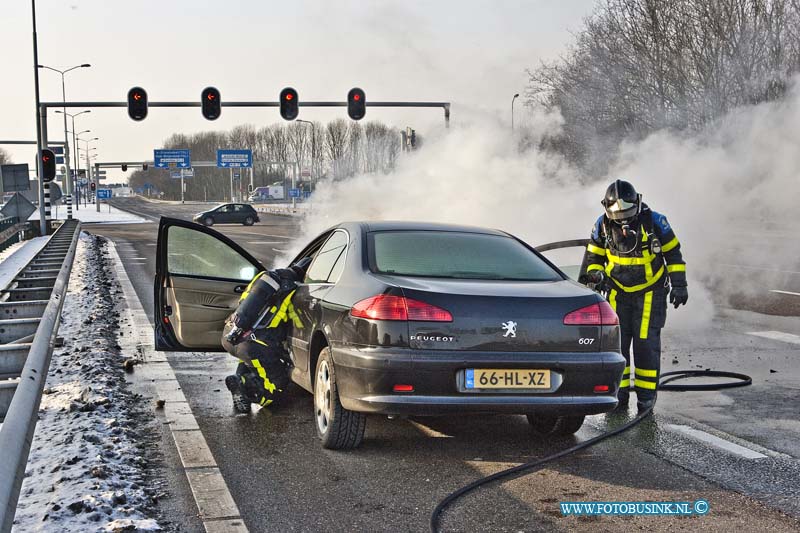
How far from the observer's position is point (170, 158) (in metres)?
90.1

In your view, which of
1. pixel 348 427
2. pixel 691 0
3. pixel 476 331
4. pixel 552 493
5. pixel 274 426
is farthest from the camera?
pixel 691 0

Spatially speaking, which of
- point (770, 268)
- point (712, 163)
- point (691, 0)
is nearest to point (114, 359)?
point (770, 268)

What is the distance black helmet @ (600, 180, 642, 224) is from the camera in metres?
6.22

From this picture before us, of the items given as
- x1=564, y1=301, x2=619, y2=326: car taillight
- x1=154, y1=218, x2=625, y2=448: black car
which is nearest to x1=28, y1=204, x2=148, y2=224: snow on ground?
x1=154, y1=218, x2=625, y2=448: black car

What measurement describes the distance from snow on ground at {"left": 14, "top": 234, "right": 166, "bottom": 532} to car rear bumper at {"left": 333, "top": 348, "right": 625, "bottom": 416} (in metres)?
1.18

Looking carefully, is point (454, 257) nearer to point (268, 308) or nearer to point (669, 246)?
point (268, 308)

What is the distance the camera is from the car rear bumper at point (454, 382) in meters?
4.66

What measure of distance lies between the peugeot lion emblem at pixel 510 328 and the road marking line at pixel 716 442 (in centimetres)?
149

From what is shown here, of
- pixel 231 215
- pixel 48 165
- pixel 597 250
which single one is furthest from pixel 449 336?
pixel 231 215

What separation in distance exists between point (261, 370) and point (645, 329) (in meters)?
2.71

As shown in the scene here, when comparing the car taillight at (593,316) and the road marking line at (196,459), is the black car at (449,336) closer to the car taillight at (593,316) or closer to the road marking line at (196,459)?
the car taillight at (593,316)

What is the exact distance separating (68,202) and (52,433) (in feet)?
172

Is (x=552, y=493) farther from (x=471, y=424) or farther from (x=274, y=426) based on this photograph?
(x=274, y=426)

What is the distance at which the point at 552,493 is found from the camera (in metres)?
4.38
